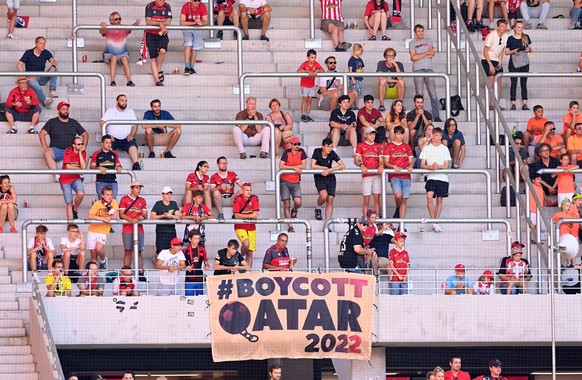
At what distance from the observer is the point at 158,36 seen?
26109mm

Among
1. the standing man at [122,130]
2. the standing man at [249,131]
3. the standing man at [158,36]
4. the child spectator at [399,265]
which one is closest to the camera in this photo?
the child spectator at [399,265]

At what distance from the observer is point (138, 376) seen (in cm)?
2416

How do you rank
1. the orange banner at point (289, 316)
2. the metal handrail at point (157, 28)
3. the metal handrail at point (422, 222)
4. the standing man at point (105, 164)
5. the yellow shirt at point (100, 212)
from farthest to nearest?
the metal handrail at point (157, 28) → the standing man at point (105, 164) → the yellow shirt at point (100, 212) → the metal handrail at point (422, 222) → the orange banner at point (289, 316)

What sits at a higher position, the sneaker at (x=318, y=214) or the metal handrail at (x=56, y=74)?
the metal handrail at (x=56, y=74)

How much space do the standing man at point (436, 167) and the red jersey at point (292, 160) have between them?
5.33 feet

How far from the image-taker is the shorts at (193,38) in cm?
2628

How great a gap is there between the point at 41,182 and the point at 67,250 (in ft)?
9.04

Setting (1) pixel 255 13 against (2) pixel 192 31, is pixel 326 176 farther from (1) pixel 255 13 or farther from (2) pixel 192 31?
(1) pixel 255 13

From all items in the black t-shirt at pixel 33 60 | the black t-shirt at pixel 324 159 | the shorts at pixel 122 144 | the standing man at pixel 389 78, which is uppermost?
the black t-shirt at pixel 33 60

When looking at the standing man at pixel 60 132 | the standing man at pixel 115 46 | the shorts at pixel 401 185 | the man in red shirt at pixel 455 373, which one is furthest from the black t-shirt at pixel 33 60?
the man in red shirt at pixel 455 373

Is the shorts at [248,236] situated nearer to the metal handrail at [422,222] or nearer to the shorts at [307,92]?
the metal handrail at [422,222]

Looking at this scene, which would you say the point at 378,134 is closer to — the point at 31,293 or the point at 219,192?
the point at 219,192

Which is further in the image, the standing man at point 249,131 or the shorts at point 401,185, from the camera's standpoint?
the standing man at point 249,131

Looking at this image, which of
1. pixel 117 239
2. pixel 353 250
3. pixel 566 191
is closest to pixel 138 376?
pixel 117 239
